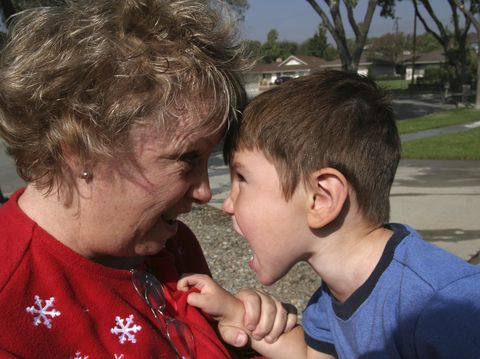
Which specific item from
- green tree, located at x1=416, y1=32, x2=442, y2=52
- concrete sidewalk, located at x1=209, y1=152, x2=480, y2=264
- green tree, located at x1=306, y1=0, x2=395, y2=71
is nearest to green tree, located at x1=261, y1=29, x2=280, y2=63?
green tree, located at x1=416, y1=32, x2=442, y2=52

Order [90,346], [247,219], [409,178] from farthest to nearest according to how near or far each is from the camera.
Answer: [409,178]
[247,219]
[90,346]

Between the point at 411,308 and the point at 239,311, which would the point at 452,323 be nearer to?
the point at 411,308

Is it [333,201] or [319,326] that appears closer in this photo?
[333,201]

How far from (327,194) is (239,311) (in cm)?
55

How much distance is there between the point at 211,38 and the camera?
1.64 metres

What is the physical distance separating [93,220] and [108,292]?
216 millimetres

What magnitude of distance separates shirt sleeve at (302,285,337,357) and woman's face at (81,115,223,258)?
76 cm

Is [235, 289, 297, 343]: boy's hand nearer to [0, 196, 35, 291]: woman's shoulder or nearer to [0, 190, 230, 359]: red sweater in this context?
[0, 190, 230, 359]: red sweater

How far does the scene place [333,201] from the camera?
5.95 ft

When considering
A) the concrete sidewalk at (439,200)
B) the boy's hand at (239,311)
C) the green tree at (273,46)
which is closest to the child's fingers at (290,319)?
the boy's hand at (239,311)

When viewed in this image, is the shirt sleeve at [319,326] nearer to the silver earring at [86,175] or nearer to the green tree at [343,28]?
the silver earring at [86,175]

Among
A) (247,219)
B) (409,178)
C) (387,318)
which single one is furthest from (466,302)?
(409,178)

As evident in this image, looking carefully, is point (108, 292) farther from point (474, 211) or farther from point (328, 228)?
point (474, 211)

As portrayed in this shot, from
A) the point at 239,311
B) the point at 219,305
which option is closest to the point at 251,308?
the point at 239,311
